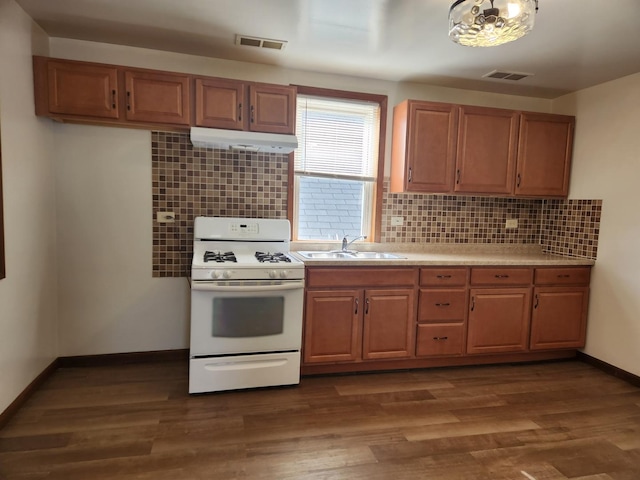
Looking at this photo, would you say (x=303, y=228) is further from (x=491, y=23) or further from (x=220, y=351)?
(x=491, y=23)

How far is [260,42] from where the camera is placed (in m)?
2.68

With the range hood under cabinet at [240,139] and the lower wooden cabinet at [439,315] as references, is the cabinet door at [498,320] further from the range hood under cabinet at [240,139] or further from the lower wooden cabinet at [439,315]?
the range hood under cabinet at [240,139]

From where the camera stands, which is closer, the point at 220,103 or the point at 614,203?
the point at 220,103

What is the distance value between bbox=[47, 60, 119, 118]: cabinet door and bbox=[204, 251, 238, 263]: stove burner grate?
1.12 meters

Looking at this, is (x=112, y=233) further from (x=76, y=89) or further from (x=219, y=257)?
(x=76, y=89)

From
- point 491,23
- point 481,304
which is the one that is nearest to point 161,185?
point 491,23

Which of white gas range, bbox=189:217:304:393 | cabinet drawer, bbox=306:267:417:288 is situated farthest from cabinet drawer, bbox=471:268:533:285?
white gas range, bbox=189:217:304:393

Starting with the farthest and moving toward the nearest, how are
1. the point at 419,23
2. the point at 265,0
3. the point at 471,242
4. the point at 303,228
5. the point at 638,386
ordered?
the point at 471,242 < the point at 303,228 < the point at 638,386 < the point at 419,23 < the point at 265,0

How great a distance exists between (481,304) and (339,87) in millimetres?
2126

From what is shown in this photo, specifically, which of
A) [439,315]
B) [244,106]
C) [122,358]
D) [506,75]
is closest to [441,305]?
[439,315]

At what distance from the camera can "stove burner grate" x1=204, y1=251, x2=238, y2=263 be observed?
2.64 m

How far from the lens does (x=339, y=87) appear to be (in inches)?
131

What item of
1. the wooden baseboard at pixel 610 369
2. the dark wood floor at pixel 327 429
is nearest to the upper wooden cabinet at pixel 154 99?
the dark wood floor at pixel 327 429

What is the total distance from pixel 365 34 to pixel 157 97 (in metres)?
1.44
